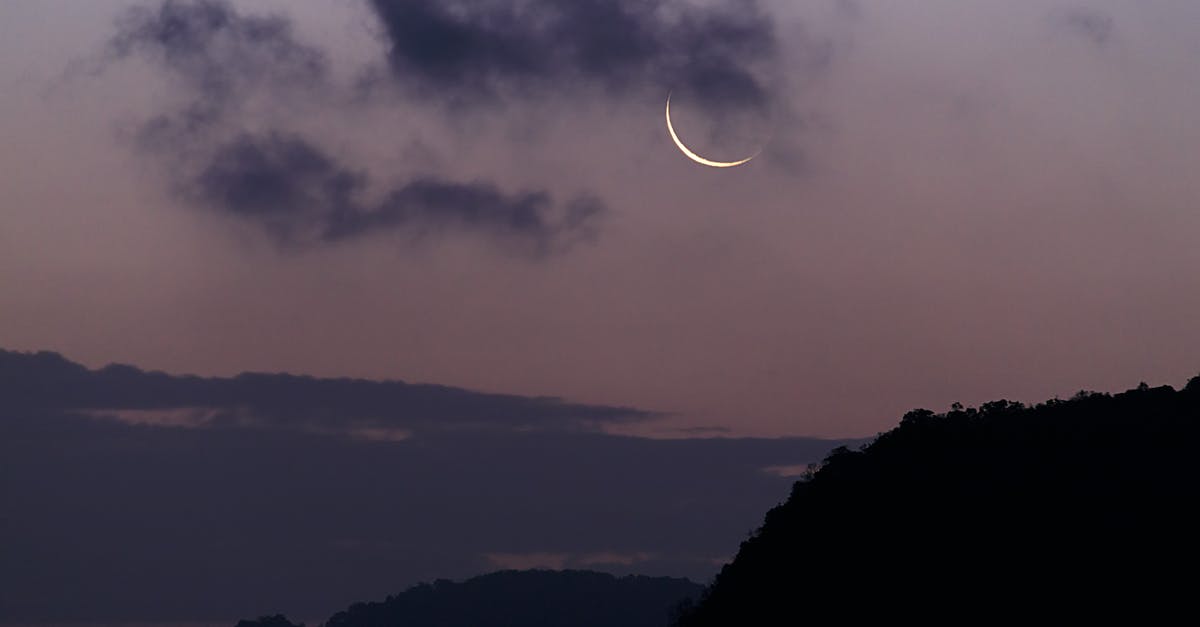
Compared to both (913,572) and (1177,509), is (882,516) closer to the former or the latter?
(913,572)

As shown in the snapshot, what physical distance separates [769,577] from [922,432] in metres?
20.7

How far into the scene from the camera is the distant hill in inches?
4395

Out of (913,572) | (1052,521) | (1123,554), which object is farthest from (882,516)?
(1123,554)

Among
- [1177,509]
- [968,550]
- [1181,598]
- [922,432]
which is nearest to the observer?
[1181,598]

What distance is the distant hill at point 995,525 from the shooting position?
366 feet

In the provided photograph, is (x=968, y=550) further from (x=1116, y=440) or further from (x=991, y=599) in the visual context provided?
(x=1116, y=440)

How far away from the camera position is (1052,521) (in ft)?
395

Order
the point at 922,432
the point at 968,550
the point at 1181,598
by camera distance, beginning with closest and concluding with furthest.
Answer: the point at 1181,598 < the point at 968,550 < the point at 922,432

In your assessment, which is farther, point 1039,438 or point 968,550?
point 1039,438

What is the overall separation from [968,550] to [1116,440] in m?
17.3

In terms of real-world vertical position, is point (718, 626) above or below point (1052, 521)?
below

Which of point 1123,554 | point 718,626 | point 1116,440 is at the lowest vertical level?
point 718,626

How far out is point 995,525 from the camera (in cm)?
12362

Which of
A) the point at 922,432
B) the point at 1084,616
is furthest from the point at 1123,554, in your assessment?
the point at 922,432
